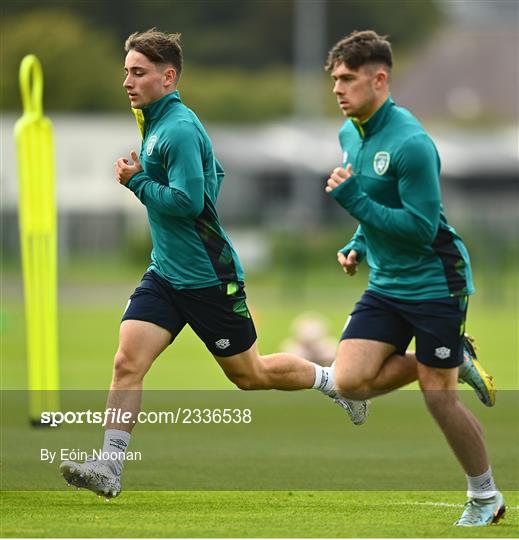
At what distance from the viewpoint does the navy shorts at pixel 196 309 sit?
886cm

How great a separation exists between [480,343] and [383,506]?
14.9m

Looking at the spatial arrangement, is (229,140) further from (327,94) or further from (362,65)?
(362,65)

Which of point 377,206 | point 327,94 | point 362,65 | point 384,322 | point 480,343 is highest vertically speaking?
point 362,65

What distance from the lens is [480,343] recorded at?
77.5ft

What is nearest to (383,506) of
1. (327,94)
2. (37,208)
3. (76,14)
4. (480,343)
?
(37,208)

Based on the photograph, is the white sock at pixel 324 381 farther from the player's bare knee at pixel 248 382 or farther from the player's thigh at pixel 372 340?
the player's thigh at pixel 372 340

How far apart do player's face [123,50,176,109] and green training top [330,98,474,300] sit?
1187 mm

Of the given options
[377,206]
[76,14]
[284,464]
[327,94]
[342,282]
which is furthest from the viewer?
[76,14]

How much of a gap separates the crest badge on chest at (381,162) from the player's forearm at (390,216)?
0.20 m

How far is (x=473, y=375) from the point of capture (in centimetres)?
874

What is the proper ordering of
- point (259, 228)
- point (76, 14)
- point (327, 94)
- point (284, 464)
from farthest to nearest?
point (76, 14), point (327, 94), point (259, 228), point (284, 464)

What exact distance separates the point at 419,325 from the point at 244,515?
1.41 meters

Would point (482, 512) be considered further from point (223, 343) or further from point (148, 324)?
point (148, 324)

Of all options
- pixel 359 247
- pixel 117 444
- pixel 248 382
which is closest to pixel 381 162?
pixel 359 247
